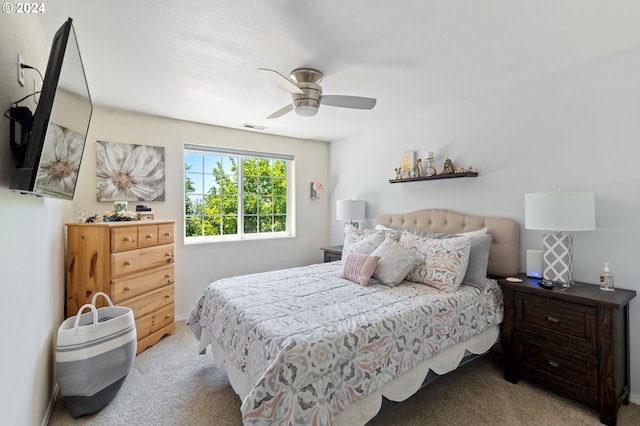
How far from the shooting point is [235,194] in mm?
4129

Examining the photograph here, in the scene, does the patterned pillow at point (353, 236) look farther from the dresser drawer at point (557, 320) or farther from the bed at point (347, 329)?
the dresser drawer at point (557, 320)

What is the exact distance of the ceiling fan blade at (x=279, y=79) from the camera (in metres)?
1.76

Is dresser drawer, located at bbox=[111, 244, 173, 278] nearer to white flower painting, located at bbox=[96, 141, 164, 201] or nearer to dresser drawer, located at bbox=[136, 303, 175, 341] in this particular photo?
dresser drawer, located at bbox=[136, 303, 175, 341]

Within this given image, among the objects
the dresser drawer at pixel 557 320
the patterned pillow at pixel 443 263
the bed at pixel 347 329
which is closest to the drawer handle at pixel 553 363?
the dresser drawer at pixel 557 320

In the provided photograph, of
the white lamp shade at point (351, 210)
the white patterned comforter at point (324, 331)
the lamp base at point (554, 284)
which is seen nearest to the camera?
the white patterned comforter at point (324, 331)

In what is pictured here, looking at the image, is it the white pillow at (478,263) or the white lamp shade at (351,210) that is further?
the white lamp shade at (351,210)

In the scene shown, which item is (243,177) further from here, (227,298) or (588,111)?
(588,111)

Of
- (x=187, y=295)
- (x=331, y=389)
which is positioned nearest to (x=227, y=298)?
(x=331, y=389)

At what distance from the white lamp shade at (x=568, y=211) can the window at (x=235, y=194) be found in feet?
10.7

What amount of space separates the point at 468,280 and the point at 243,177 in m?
3.11

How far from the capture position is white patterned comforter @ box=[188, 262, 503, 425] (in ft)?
4.33

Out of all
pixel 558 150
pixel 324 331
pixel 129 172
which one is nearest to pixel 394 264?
pixel 324 331

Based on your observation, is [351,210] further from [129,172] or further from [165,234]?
[129,172]

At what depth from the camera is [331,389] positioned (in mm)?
1395
